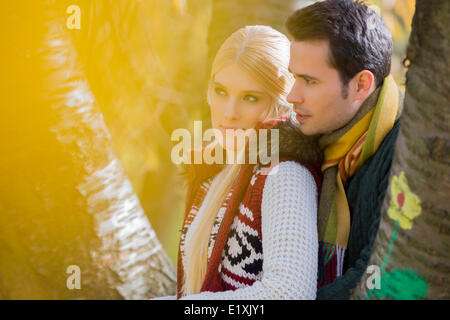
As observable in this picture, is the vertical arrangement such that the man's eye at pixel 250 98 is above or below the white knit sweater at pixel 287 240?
above

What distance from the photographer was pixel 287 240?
1794mm

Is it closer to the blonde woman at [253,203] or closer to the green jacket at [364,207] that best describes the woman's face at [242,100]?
the blonde woman at [253,203]

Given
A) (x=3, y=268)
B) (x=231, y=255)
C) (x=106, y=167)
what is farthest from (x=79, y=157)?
(x=231, y=255)

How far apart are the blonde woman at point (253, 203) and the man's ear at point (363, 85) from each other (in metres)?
0.28

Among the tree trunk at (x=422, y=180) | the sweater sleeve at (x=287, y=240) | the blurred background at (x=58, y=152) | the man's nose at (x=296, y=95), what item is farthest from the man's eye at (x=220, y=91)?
the tree trunk at (x=422, y=180)

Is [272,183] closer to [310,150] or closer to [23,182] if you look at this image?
[310,150]

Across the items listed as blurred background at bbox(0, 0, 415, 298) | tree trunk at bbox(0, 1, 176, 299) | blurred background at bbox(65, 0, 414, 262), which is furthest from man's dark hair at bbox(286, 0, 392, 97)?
tree trunk at bbox(0, 1, 176, 299)

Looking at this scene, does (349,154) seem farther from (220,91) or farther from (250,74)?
(220,91)

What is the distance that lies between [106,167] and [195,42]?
346 cm

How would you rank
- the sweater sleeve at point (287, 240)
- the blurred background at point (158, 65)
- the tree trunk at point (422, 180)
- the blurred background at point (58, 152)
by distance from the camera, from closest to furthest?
the tree trunk at point (422, 180) < the sweater sleeve at point (287, 240) < the blurred background at point (58, 152) < the blurred background at point (158, 65)

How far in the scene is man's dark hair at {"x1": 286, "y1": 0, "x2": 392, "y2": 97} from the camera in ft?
6.95

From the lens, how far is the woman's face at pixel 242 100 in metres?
2.31

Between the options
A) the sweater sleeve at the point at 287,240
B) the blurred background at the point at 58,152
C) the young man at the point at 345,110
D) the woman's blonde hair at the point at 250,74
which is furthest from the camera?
the blurred background at the point at 58,152
